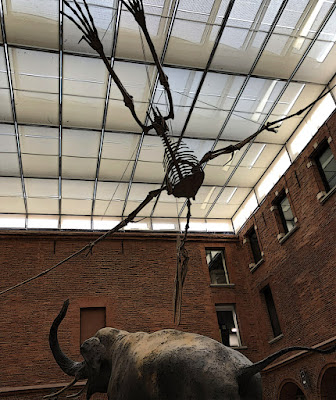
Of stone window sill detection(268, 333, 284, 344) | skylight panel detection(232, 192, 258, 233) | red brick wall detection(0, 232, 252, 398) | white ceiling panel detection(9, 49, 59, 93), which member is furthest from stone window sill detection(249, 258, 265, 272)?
white ceiling panel detection(9, 49, 59, 93)

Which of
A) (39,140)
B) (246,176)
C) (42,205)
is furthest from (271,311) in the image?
(39,140)

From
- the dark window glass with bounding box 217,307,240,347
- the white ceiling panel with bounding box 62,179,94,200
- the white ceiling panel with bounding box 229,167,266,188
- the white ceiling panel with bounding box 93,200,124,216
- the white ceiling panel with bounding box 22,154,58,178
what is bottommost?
the dark window glass with bounding box 217,307,240,347

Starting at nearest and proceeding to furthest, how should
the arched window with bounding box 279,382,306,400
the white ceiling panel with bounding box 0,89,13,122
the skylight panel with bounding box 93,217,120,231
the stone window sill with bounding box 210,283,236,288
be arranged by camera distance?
the white ceiling panel with bounding box 0,89,13,122, the arched window with bounding box 279,382,306,400, the stone window sill with bounding box 210,283,236,288, the skylight panel with bounding box 93,217,120,231

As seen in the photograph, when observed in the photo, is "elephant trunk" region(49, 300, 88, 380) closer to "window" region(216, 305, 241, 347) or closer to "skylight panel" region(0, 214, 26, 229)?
"window" region(216, 305, 241, 347)

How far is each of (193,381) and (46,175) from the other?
51.8 feet

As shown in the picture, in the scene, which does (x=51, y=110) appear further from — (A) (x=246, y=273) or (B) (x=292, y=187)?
(A) (x=246, y=273)

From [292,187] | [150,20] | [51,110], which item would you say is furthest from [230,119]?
[51,110]

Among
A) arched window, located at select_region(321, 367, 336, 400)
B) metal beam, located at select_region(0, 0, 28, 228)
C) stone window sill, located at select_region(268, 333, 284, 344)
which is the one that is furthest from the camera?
stone window sill, located at select_region(268, 333, 284, 344)

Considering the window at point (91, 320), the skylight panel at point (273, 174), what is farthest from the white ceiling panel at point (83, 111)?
the skylight panel at point (273, 174)

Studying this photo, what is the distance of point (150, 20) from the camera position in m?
12.5

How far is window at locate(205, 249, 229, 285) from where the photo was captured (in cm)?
1953

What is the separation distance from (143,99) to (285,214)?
23.4ft

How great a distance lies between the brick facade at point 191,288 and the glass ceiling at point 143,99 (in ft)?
5.53

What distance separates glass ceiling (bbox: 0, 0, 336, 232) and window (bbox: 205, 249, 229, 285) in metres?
2.11
